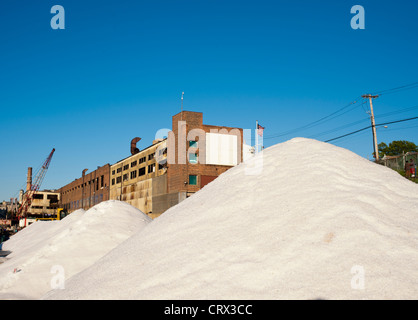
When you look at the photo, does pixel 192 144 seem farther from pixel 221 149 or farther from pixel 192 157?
pixel 221 149

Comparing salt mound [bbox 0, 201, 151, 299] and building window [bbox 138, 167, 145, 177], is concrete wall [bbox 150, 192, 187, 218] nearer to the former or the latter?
building window [bbox 138, 167, 145, 177]

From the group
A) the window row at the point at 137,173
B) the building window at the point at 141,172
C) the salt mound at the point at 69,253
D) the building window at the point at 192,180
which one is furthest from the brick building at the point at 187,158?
the salt mound at the point at 69,253

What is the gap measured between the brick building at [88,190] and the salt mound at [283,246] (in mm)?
59264

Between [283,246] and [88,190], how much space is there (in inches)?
2946

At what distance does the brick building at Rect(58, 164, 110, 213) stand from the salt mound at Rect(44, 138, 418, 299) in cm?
5926

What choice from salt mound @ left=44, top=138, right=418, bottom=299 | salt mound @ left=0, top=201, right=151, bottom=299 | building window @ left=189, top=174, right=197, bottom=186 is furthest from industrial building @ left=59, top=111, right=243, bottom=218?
salt mound @ left=44, top=138, right=418, bottom=299

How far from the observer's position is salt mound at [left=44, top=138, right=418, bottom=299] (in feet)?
13.5

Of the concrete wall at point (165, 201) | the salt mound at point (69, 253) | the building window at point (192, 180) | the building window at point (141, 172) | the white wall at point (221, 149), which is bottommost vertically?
the salt mound at point (69, 253)

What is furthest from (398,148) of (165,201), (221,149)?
(165,201)

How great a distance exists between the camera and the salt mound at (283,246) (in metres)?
4.10

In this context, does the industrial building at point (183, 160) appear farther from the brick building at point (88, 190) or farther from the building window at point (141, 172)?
the brick building at point (88, 190)

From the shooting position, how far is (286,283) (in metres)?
4.11
